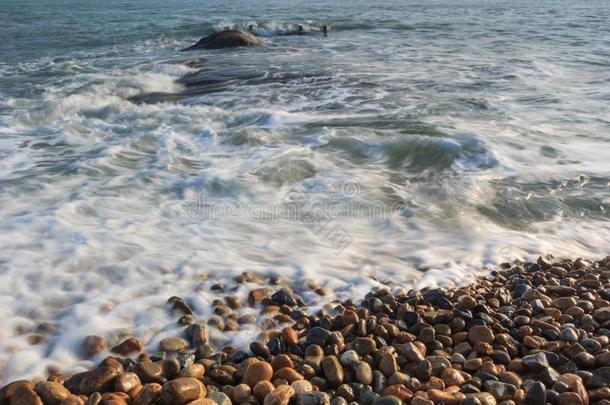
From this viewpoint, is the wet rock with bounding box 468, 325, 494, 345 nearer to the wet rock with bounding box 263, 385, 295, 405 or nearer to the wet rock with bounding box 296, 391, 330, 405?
the wet rock with bounding box 296, 391, 330, 405

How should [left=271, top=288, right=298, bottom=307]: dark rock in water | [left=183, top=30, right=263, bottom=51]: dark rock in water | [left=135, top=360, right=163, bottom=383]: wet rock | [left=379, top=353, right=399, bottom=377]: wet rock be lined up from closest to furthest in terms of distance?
[left=135, top=360, right=163, bottom=383]: wet rock → [left=379, top=353, right=399, bottom=377]: wet rock → [left=271, top=288, right=298, bottom=307]: dark rock in water → [left=183, top=30, right=263, bottom=51]: dark rock in water

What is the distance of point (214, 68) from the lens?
14898mm

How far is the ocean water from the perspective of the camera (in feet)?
13.1

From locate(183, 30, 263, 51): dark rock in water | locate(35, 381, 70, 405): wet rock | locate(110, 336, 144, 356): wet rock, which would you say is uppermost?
locate(183, 30, 263, 51): dark rock in water

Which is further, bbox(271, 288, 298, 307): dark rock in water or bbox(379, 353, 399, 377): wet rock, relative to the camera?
bbox(271, 288, 298, 307): dark rock in water

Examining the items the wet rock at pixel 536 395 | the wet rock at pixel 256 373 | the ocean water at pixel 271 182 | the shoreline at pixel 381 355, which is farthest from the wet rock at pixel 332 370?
the wet rock at pixel 536 395

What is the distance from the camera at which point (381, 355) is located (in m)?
3.13

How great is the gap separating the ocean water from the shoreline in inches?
8.2

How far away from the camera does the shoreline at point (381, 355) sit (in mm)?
2756

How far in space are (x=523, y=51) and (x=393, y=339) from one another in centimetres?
1657

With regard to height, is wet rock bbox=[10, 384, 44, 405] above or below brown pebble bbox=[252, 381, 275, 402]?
above

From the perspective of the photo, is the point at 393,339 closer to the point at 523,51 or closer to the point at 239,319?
the point at 239,319

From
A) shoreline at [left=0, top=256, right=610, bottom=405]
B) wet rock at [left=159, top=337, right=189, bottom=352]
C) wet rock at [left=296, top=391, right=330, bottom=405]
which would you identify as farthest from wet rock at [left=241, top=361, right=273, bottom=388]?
wet rock at [left=159, top=337, right=189, bottom=352]

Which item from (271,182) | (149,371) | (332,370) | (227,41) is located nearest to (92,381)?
(149,371)
